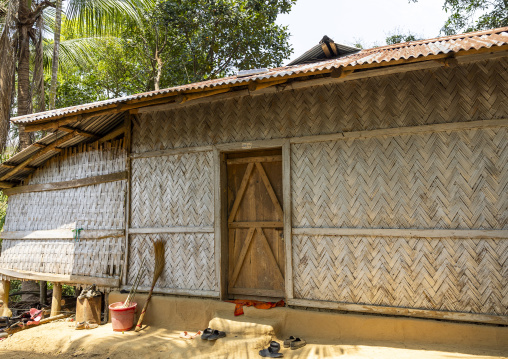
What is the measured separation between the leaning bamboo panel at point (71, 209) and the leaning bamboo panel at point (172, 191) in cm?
44

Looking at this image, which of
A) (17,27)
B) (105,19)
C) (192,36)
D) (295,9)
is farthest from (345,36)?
(17,27)

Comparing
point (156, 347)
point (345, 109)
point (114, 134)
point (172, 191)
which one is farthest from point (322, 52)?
point (156, 347)

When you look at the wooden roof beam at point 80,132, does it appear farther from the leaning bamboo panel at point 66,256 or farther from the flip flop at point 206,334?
the flip flop at point 206,334

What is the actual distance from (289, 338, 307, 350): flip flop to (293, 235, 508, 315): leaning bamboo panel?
0.58m

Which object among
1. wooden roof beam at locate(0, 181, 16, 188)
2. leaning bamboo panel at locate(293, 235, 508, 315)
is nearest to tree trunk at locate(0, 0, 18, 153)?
wooden roof beam at locate(0, 181, 16, 188)

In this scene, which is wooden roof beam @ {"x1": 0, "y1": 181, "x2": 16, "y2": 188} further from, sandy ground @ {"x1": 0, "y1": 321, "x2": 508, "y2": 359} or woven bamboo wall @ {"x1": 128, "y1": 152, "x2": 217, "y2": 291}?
woven bamboo wall @ {"x1": 128, "y1": 152, "x2": 217, "y2": 291}

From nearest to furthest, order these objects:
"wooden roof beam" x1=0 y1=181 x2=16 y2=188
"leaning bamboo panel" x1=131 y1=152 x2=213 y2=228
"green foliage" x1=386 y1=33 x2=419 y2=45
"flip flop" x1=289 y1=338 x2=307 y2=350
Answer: "flip flop" x1=289 y1=338 x2=307 y2=350 → "leaning bamboo panel" x1=131 y1=152 x2=213 y2=228 → "wooden roof beam" x1=0 y1=181 x2=16 y2=188 → "green foliage" x1=386 y1=33 x2=419 y2=45

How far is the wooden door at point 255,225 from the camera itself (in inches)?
215

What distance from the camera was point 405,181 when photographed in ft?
14.8

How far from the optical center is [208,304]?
Answer: 5.41 meters

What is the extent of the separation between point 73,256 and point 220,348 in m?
3.82

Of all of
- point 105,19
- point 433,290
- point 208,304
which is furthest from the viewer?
point 105,19

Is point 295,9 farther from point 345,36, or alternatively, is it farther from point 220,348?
point 220,348

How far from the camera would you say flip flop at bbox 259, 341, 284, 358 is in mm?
4266
